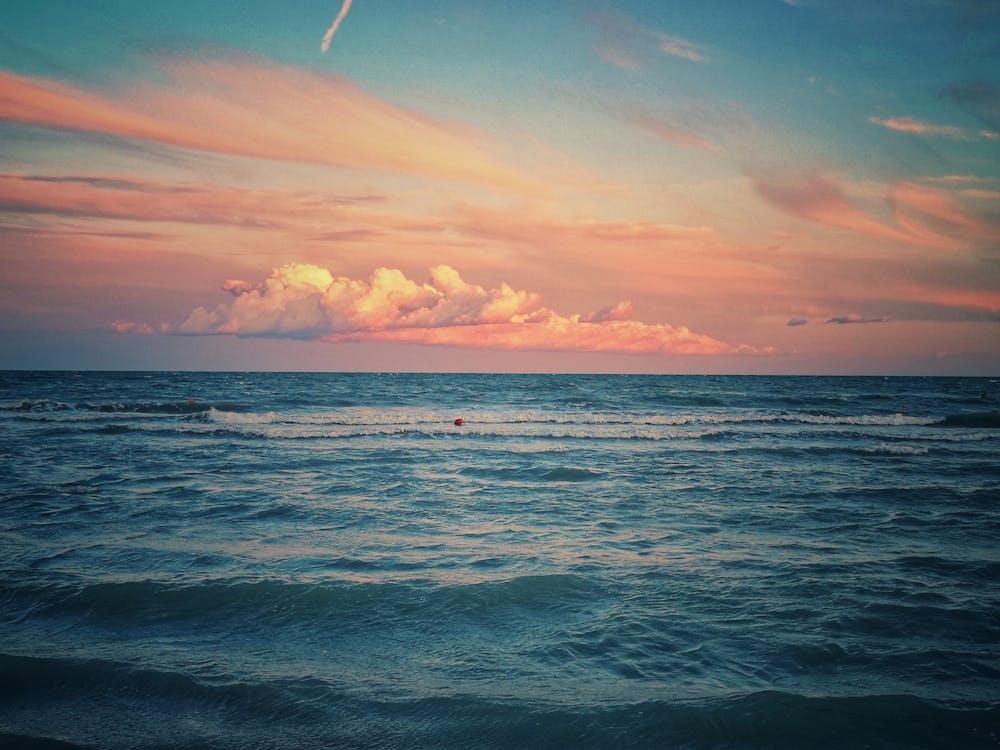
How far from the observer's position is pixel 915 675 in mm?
5145

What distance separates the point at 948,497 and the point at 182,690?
1473 centimetres

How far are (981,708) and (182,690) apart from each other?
21.5 feet

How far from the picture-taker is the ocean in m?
4.49

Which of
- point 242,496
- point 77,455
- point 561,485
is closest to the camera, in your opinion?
point 242,496

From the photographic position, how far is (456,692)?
4852 millimetres

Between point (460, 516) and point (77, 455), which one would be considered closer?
point (460, 516)

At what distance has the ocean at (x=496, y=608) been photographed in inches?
177

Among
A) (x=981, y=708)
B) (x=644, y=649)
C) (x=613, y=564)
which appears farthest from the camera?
(x=613, y=564)

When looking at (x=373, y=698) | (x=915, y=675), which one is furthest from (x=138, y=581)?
(x=915, y=675)

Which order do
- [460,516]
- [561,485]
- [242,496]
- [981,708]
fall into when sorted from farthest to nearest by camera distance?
[561,485] → [242,496] → [460,516] → [981,708]

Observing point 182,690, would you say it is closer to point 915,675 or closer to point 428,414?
point 915,675

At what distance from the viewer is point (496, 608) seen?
659 cm

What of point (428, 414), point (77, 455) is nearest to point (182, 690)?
point (77, 455)

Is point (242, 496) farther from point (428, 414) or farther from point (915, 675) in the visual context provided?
point (428, 414)
